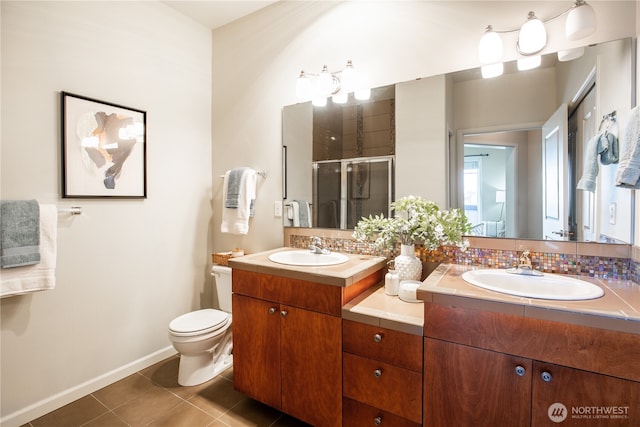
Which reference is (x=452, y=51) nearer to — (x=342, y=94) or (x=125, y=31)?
(x=342, y=94)

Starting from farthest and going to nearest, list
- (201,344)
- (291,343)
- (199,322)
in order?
(199,322), (201,344), (291,343)

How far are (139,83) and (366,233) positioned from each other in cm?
197

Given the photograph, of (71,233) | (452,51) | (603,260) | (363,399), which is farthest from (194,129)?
(603,260)

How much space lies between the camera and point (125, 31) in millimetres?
2113

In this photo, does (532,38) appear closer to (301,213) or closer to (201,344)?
(301,213)

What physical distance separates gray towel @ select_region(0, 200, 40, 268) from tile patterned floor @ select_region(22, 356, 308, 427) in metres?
0.94

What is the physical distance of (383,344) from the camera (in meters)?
1.30

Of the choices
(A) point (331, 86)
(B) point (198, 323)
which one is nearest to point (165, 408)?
(B) point (198, 323)

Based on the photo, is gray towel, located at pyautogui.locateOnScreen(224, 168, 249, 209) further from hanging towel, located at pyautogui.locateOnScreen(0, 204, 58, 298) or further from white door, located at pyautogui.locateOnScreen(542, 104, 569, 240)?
white door, located at pyautogui.locateOnScreen(542, 104, 569, 240)

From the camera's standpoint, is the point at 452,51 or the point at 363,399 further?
the point at 452,51

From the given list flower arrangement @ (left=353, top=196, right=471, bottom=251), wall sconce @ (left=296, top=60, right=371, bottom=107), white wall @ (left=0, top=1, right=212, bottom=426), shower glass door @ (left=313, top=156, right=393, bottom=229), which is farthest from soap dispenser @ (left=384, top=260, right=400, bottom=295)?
white wall @ (left=0, top=1, right=212, bottom=426)

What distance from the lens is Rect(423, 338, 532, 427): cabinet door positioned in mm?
1062

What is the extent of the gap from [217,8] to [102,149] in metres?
1.42

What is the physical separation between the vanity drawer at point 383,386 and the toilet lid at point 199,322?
1.04 m
